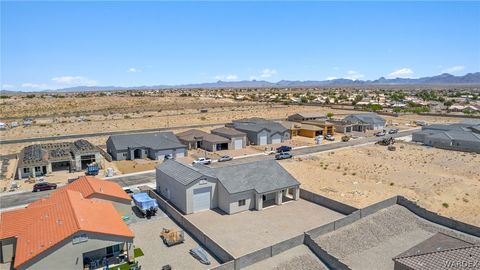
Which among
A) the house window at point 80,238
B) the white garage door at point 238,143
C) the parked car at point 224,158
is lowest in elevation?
the parked car at point 224,158

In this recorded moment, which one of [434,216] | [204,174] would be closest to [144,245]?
[204,174]

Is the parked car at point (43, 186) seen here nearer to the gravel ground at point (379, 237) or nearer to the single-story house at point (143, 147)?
the single-story house at point (143, 147)

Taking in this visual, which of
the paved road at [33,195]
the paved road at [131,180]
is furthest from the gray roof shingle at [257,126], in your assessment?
the paved road at [33,195]

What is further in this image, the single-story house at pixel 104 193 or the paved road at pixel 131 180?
the paved road at pixel 131 180

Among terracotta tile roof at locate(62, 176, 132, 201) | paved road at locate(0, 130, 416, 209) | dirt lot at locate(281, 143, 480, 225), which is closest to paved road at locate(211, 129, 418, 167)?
paved road at locate(0, 130, 416, 209)

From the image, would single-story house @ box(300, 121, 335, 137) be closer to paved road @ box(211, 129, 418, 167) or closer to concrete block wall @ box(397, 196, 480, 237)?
paved road @ box(211, 129, 418, 167)

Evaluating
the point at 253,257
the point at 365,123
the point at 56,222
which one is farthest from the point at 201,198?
the point at 365,123
